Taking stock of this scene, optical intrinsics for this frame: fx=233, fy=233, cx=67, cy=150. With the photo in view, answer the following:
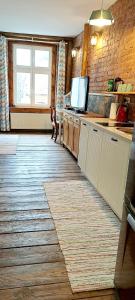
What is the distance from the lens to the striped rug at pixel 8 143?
469cm

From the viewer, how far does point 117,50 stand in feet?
11.6

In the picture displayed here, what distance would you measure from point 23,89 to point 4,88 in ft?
2.08

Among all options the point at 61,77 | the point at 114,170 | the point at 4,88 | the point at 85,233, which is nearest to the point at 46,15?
the point at 61,77

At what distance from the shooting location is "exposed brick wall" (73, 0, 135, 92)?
10.2ft

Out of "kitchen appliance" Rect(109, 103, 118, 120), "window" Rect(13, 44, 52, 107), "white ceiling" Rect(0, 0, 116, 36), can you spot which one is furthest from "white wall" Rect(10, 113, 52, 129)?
"kitchen appliance" Rect(109, 103, 118, 120)

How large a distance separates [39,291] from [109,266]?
1.84 feet

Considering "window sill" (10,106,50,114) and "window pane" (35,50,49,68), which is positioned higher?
"window pane" (35,50,49,68)

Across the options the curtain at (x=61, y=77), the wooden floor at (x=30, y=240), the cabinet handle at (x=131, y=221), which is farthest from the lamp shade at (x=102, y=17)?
the curtain at (x=61, y=77)

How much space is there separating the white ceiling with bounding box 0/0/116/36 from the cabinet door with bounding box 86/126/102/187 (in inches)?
85.2

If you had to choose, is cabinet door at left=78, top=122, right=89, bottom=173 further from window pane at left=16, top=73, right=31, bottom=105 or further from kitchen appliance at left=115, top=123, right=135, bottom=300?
window pane at left=16, top=73, right=31, bottom=105

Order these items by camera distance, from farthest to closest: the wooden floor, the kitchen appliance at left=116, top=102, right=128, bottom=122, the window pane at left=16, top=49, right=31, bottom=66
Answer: the window pane at left=16, top=49, right=31, bottom=66 → the kitchen appliance at left=116, top=102, right=128, bottom=122 → the wooden floor

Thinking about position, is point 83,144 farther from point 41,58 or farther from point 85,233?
point 41,58

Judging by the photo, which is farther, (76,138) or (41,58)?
(41,58)

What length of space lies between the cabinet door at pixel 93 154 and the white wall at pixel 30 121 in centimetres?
373
